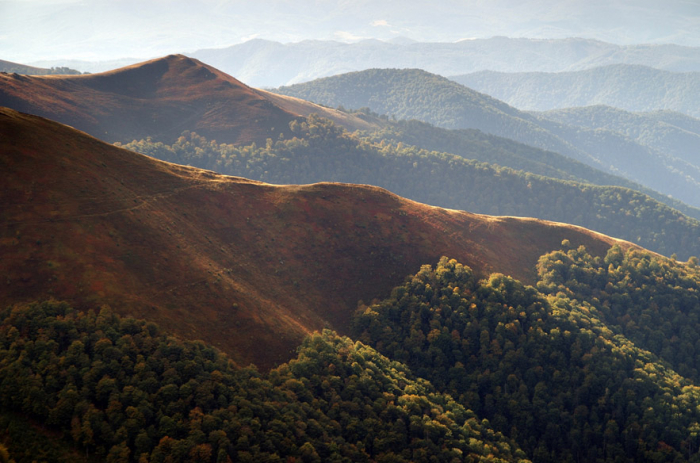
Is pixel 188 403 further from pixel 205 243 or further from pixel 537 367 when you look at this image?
pixel 537 367

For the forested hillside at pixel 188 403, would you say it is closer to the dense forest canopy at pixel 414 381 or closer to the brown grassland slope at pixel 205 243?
the dense forest canopy at pixel 414 381

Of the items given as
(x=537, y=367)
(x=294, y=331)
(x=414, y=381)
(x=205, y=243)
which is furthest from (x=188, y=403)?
(x=537, y=367)

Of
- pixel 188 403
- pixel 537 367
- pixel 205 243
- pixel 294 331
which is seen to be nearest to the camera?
pixel 188 403

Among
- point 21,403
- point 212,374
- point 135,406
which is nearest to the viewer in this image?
point 21,403

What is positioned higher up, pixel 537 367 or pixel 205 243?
pixel 205 243

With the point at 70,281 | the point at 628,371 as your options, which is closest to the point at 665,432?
the point at 628,371

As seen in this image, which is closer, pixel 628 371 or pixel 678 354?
pixel 628 371

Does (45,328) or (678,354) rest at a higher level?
(45,328)

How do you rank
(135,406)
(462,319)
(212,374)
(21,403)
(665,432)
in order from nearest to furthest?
1. (21,403)
2. (135,406)
3. (212,374)
4. (665,432)
5. (462,319)

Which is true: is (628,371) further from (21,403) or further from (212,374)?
(21,403)

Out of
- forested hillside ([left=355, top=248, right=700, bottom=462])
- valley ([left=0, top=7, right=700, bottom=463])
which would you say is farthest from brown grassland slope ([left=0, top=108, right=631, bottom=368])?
forested hillside ([left=355, top=248, right=700, bottom=462])
